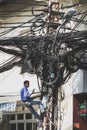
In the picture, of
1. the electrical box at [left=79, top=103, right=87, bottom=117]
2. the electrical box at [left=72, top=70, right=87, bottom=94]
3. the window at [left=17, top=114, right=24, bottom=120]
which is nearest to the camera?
the electrical box at [left=79, top=103, right=87, bottom=117]

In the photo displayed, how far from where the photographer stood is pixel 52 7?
1394cm

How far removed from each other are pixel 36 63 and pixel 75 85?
3510mm

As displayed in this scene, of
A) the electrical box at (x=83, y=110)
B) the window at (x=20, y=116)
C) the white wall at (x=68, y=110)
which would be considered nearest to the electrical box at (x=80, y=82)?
the white wall at (x=68, y=110)

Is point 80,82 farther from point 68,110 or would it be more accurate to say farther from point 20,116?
point 20,116

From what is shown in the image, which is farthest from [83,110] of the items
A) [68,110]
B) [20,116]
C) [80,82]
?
[20,116]

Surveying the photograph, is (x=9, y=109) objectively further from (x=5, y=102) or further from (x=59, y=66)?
Answer: (x=59, y=66)

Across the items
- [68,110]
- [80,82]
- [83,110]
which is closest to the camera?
[83,110]

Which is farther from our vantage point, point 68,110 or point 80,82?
point 68,110

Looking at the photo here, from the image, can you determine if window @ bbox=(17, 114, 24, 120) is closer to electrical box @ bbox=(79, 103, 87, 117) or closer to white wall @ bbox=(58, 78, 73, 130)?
white wall @ bbox=(58, 78, 73, 130)

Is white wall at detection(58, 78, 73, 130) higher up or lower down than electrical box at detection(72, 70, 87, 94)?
lower down

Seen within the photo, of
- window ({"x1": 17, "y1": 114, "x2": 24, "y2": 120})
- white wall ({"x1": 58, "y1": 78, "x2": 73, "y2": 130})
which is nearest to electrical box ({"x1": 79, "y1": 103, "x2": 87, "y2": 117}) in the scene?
white wall ({"x1": 58, "y1": 78, "x2": 73, "y2": 130})

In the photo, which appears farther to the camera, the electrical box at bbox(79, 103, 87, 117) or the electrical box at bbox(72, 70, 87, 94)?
the electrical box at bbox(72, 70, 87, 94)

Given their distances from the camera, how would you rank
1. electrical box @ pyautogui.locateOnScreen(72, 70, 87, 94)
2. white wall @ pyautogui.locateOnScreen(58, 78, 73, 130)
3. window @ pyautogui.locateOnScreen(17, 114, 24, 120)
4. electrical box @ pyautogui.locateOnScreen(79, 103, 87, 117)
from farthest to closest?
window @ pyautogui.locateOnScreen(17, 114, 24, 120) < white wall @ pyautogui.locateOnScreen(58, 78, 73, 130) < electrical box @ pyautogui.locateOnScreen(72, 70, 87, 94) < electrical box @ pyautogui.locateOnScreen(79, 103, 87, 117)

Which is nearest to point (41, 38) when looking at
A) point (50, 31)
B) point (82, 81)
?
point (50, 31)
